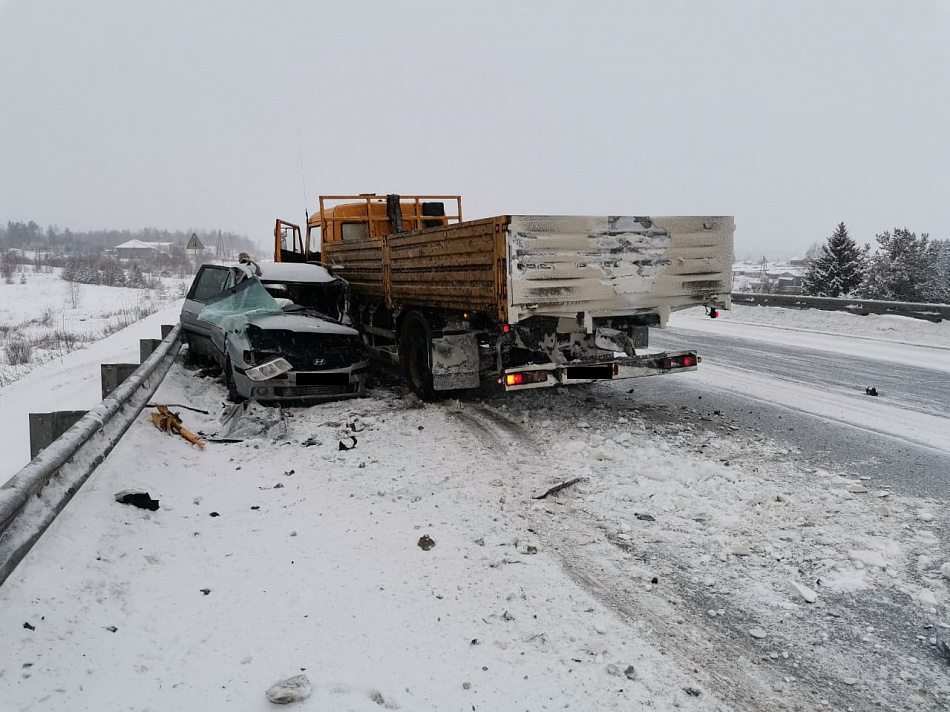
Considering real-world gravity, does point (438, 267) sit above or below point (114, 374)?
above

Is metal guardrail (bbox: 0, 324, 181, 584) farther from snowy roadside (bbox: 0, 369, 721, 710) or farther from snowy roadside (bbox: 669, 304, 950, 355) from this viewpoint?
snowy roadside (bbox: 669, 304, 950, 355)

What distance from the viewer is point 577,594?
350 centimetres

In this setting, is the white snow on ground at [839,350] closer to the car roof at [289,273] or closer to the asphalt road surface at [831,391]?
the asphalt road surface at [831,391]

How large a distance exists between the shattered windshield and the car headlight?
563 mm

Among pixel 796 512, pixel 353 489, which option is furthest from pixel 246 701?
pixel 796 512

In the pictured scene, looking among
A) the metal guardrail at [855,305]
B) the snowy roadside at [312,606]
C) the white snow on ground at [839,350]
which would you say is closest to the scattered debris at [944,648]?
the snowy roadside at [312,606]

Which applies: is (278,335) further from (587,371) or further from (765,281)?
(765,281)

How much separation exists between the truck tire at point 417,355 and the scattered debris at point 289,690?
16.3 ft

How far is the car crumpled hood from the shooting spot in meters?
7.32

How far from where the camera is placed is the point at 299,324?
7555 mm

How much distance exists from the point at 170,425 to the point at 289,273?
11.7 ft

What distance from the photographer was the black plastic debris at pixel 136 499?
4.15 metres

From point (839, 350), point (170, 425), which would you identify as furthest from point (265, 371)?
point (839, 350)

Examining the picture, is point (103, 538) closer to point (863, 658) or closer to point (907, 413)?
point (863, 658)
